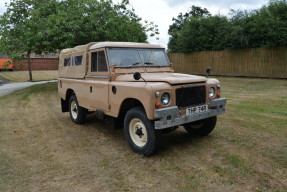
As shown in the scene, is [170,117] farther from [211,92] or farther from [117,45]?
[117,45]

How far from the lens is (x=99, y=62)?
231 inches

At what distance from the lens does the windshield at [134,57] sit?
5588 millimetres

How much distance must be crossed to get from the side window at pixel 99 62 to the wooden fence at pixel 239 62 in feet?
48.4

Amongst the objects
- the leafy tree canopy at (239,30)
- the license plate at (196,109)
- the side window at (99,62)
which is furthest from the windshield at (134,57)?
the leafy tree canopy at (239,30)

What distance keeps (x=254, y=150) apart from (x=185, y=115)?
4.87 feet

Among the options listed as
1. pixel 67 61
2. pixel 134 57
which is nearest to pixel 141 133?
pixel 134 57

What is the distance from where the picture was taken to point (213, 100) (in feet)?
16.6

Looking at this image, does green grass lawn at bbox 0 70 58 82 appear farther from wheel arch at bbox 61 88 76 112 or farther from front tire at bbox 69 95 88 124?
front tire at bbox 69 95 88 124

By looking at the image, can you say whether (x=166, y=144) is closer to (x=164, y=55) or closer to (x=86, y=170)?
(x=86, y=170)

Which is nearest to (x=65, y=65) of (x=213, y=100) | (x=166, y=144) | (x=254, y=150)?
(x=166, y=144)

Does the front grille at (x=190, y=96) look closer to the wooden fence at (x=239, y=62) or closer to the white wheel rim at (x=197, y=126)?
the white wheel rim at (x=197, y=126)

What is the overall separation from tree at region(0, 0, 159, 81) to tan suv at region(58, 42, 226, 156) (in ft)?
23.8

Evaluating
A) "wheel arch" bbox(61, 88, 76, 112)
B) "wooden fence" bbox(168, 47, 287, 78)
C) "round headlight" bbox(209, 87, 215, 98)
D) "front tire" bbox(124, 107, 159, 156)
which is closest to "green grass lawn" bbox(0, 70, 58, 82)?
"wooden fence" bbox(168, 47, 287, 78)

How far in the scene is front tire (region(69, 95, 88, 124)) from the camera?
7.10 metres
